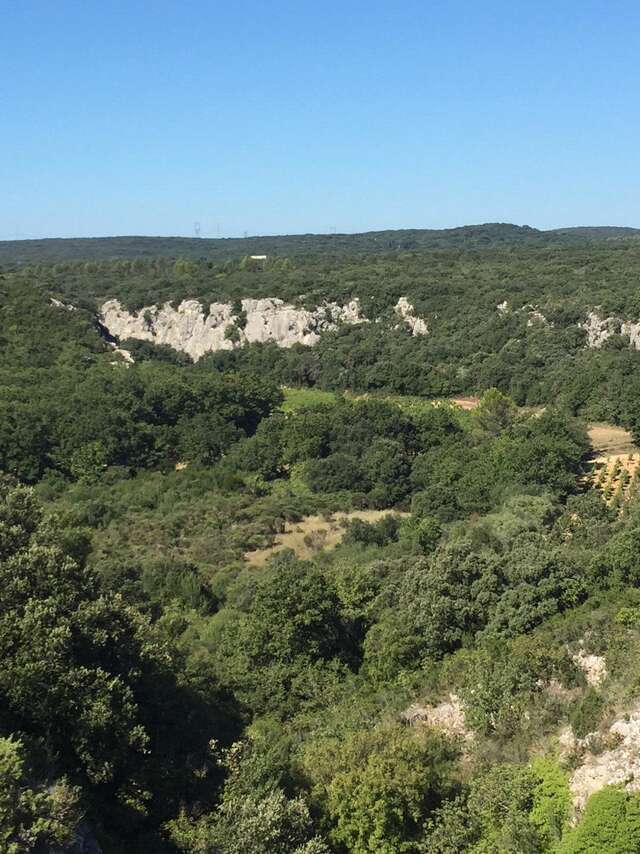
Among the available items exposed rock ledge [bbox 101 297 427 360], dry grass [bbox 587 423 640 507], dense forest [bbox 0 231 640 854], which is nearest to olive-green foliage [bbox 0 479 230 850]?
dense forest [bbox 0 231 640 854]

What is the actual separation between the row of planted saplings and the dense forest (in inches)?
15.5

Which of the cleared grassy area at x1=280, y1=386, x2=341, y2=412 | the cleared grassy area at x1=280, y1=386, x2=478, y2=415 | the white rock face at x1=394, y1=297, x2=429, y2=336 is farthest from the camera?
the white rock face at x1=394, y1=297, x2=429, y2=336

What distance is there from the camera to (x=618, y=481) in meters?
44.2

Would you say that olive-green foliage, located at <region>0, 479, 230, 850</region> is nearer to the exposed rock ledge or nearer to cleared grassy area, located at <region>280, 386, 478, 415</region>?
cleared grassy area, located at <region>280, 386, 478, 415</region>

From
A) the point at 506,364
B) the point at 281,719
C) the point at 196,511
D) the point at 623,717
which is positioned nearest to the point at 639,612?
the point at 623,717

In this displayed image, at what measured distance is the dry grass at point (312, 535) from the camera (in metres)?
38.3

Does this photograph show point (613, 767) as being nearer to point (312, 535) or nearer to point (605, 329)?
point (312, 535)

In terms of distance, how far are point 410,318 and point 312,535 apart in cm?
5918

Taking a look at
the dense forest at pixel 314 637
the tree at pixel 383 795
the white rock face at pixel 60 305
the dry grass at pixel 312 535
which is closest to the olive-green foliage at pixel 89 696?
the dense forest at pixel 314 637

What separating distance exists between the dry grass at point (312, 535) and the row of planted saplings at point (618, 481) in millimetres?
10942

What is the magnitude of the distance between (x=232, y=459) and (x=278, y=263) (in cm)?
8314

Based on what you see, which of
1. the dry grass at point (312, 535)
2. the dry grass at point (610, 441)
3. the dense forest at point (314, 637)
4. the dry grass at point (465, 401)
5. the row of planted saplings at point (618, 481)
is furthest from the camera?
the dry grass at point (465, 401)

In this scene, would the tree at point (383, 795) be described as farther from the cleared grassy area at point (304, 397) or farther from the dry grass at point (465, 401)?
the dry grass at point (465, 401)

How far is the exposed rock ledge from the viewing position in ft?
326
